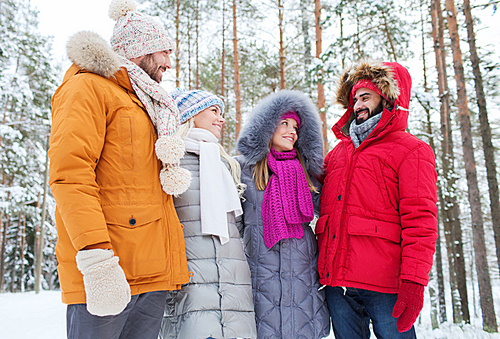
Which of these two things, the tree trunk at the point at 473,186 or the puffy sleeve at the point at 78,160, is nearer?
the puffy sleeve at the point at 78,160

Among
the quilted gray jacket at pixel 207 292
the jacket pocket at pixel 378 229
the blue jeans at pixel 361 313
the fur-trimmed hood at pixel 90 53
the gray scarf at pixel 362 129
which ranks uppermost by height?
the fur-trimmed hood at pixel 90 53

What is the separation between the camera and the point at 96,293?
134 cm

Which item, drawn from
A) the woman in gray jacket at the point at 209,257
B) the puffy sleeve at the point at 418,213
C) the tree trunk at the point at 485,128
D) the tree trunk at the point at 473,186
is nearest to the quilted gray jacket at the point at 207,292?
the woman in gray jacket at the point at 209,257

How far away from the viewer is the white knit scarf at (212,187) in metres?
2.12

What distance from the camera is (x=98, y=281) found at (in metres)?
1.35

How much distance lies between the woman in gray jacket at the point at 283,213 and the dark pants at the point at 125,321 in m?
0.92

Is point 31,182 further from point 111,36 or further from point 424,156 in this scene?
point 424,156

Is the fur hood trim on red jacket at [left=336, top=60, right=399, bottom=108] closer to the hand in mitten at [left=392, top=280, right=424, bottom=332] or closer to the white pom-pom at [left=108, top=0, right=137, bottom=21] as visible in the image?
the hand in mitten at [left=392, top=280, right=424, bottom=332]

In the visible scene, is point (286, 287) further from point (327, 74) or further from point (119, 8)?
point (327, 74)

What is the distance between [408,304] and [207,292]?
4.14ft

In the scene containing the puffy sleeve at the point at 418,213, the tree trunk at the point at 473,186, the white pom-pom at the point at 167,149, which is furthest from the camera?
the tree trunk at the point at 473,186

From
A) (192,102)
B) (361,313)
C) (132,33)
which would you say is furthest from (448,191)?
(132,33)

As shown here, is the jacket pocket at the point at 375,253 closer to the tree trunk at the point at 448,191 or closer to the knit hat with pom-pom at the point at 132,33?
the knit hat with pom-pom at the point at 132,33

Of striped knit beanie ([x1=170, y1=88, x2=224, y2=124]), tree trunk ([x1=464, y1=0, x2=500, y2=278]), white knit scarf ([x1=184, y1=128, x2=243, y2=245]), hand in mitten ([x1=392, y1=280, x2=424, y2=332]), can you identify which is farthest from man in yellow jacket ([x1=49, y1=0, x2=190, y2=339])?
tree trunk ([x1=464, y1=0, x2=500, y2=278])
